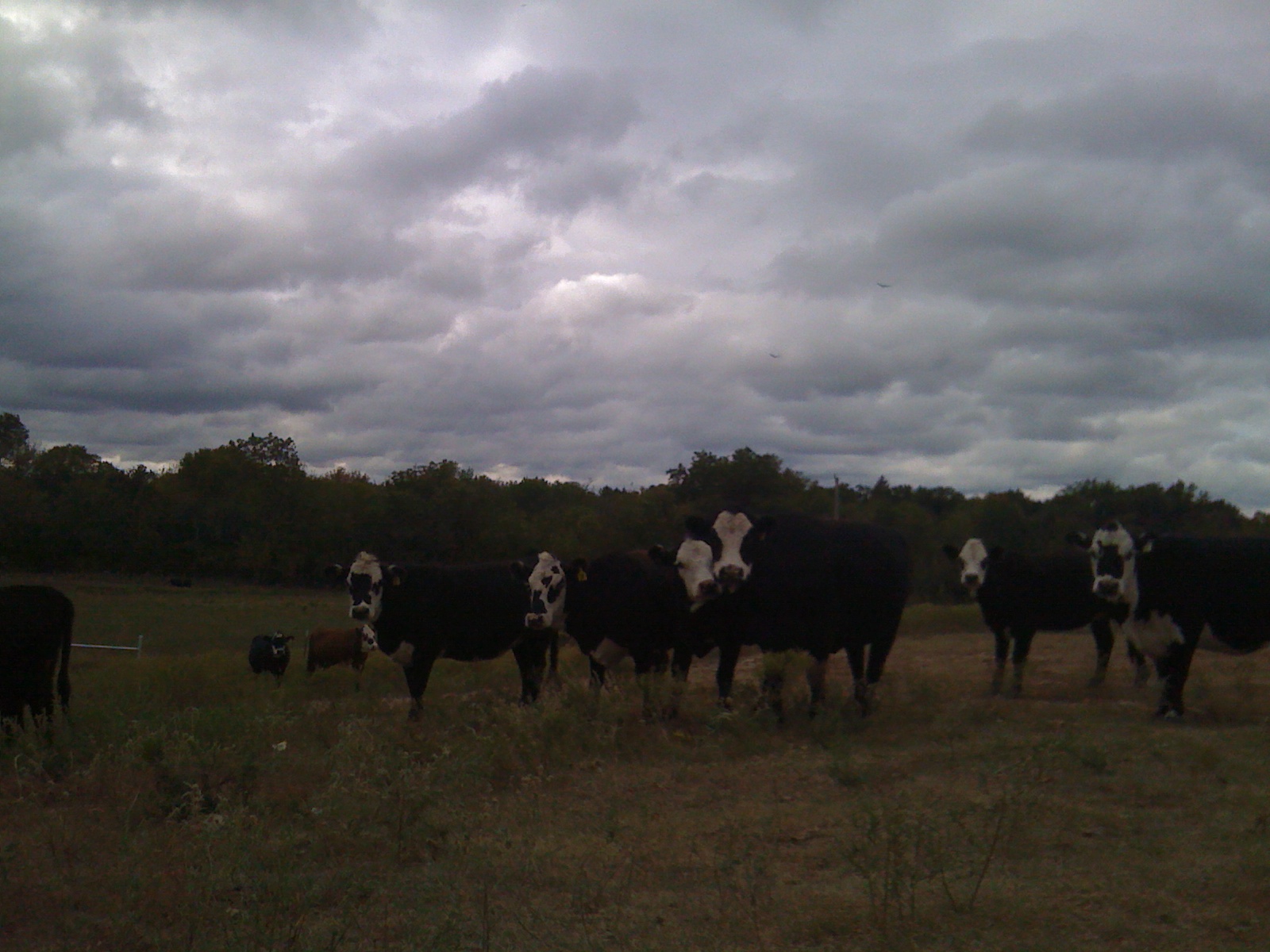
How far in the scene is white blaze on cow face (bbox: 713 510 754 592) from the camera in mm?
10320

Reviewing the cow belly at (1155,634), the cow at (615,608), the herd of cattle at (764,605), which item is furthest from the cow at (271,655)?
the cow belly at (1155,634)

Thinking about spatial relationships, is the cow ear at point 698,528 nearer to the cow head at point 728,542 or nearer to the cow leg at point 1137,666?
the cow head at point 728,542

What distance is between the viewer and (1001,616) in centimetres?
1411

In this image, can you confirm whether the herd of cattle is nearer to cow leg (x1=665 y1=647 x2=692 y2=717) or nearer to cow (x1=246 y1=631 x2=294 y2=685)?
cow leg (x1=665 y1=647 x2=692 y2=717)

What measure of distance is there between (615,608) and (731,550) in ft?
6.49

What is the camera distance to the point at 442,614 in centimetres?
1361

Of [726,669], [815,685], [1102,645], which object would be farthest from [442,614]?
[1102,645]

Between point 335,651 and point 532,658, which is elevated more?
point 532,658

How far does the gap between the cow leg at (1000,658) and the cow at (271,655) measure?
1336 cm

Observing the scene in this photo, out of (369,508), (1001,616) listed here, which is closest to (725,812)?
(1001,616)

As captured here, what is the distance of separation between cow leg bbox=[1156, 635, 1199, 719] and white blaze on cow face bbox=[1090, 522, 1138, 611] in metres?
0.69

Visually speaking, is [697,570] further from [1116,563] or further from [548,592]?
[1116,563]

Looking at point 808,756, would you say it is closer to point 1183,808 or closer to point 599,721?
point 599,721

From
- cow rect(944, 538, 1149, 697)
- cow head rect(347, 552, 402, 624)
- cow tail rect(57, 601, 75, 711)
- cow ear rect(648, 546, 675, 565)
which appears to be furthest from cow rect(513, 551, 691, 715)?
cow tail rect(57, 601, 75, 711)
